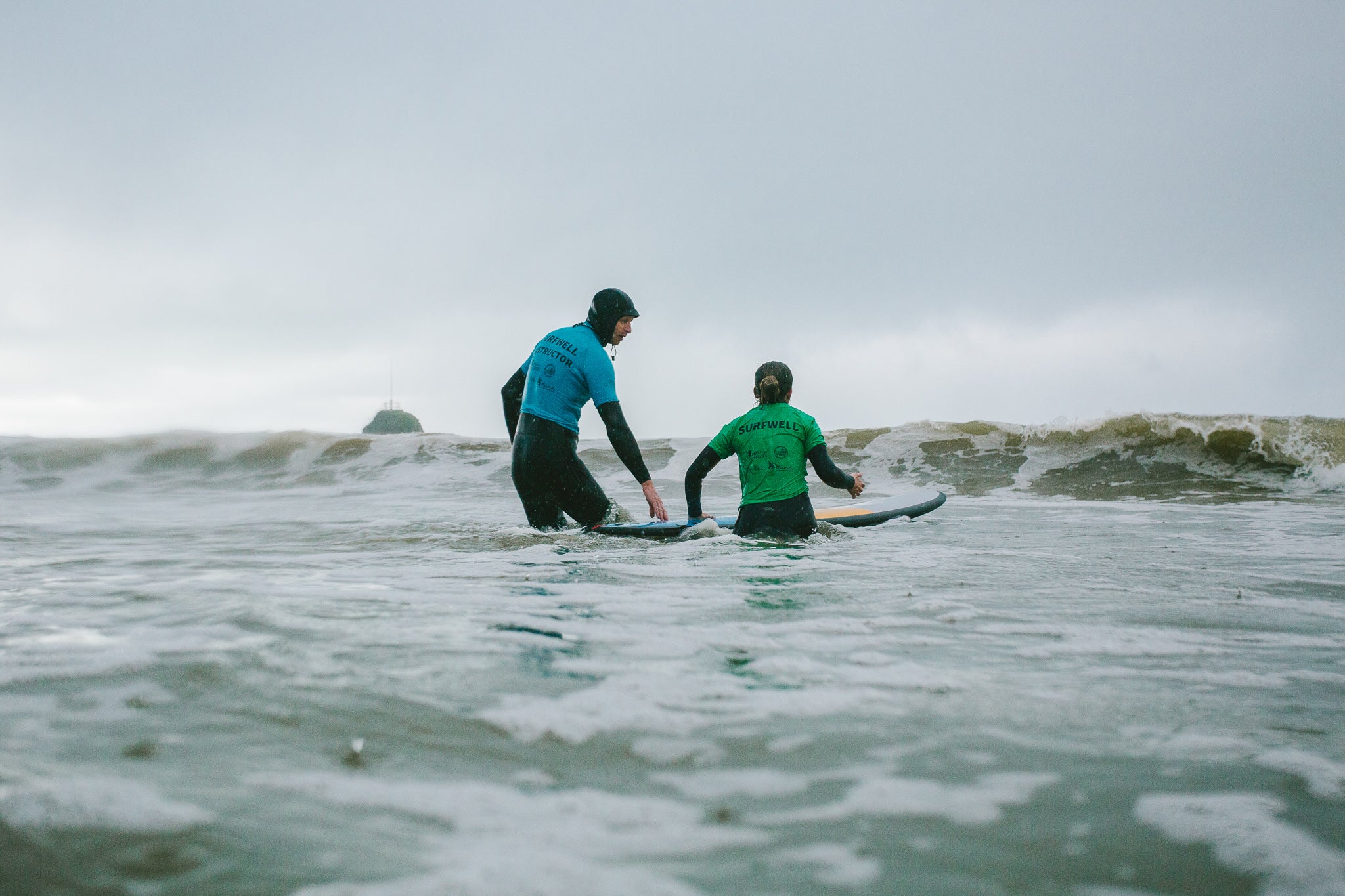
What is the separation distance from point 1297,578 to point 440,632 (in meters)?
3.70

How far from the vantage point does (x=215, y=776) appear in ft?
→ 4.16

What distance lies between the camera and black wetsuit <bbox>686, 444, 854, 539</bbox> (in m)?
4.98

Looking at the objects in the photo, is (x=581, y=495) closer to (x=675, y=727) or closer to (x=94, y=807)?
(x=675, y=727)

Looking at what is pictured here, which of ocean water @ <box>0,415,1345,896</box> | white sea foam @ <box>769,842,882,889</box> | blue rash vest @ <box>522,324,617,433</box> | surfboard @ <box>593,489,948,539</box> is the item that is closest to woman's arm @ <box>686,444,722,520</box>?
surfboard @ <box>593,489,948,539</box>

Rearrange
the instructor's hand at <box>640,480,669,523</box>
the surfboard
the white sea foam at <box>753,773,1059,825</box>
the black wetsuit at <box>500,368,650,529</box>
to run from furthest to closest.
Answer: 1. the surfboard
2. the black wetsuit at <box>500,368,650,529</box>
3. the instructor's hand at <box>640,480,669,523</box>
4. the white sea foam at <box>753,773,1059,825</box>

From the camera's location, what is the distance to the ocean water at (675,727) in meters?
1.05

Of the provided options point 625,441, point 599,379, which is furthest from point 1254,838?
point 599,379

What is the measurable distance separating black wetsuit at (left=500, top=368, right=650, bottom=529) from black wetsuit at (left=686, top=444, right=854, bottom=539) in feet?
1.61

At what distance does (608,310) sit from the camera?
17.4 feet

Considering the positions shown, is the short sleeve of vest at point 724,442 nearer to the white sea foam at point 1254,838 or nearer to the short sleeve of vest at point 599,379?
the short sleeve of vest at point 599,379

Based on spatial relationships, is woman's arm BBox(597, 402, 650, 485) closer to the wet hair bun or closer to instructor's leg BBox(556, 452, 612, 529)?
instructor's leg BBox(556, 452, 612, 529)

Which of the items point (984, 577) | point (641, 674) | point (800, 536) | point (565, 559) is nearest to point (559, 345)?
point (565, 559)

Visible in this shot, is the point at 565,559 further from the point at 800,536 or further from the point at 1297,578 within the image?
the point at 1297,578

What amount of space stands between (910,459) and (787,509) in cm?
886
